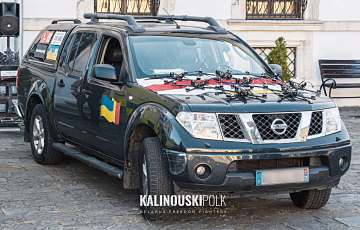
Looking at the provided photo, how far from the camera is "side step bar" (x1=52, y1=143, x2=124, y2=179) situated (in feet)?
17.2

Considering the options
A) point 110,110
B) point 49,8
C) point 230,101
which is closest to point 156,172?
point 230,101

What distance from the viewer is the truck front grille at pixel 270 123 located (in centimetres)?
443

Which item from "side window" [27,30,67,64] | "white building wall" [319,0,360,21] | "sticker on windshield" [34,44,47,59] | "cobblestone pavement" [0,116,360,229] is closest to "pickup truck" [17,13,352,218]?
"side window" [27,30,67,64]

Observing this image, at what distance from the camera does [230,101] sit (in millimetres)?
4508

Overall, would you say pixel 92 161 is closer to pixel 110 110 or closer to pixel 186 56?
pixel 110 110

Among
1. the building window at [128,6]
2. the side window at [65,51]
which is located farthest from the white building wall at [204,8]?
the side window at [65,51]

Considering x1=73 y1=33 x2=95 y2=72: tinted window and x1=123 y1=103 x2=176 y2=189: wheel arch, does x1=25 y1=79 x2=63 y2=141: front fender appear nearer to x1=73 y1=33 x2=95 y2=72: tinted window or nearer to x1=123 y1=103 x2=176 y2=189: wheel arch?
x1=73 y1=33 x2=95 y2=72: tinted window

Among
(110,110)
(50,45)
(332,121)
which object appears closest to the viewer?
(332,121)

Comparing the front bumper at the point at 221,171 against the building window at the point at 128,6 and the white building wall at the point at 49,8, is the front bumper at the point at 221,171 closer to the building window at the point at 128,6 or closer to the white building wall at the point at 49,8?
the white building wall at the point at 49,8

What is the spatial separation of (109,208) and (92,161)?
2.47 feet

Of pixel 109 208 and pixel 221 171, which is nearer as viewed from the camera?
pixel 221 171

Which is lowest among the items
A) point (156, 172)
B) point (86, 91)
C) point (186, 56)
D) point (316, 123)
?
point (156, 172)

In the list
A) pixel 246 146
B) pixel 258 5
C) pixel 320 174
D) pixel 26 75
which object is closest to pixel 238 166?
pixel 246 146

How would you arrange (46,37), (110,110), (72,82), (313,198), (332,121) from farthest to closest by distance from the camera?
(46,37) → (72,82) → (110,110) → (313,198) → (332,121)
